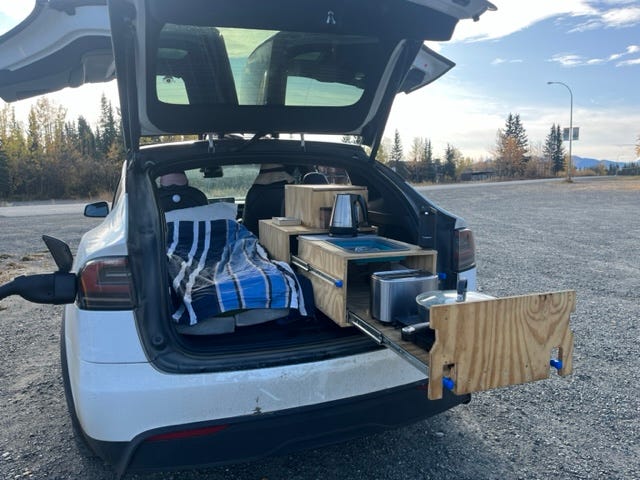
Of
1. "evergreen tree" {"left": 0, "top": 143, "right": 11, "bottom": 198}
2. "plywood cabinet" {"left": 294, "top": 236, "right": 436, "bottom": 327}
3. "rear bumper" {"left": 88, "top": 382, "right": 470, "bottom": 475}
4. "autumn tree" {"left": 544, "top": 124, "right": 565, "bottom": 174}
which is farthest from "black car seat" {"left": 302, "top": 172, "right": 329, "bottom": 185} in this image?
"autumn tree" {"left": 544, "top": 124, "right": 565, "bottom": 174}

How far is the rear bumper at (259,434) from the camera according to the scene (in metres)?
1.73

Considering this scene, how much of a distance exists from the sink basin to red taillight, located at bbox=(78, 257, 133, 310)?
96 centimetres

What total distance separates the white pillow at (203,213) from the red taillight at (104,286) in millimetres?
1285

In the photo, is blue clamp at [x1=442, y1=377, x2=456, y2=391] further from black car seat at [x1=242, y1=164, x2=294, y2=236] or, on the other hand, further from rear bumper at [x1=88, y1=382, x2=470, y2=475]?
black car seat at [x1=242, y1=164, x2=294, y2=236]

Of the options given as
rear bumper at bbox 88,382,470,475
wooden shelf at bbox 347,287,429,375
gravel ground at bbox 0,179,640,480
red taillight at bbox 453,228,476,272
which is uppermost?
red taillight at bbox 453,228,476,272

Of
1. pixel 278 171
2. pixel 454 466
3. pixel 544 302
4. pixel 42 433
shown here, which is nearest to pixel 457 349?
pixel 544 302

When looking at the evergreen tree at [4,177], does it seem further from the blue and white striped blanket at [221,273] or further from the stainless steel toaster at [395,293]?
the stainless steel toaster at [395,293]

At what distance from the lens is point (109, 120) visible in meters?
54.5

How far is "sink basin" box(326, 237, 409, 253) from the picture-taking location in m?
2.34

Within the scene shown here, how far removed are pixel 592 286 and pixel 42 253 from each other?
7964 mm

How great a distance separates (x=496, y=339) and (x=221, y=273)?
4.37 feet

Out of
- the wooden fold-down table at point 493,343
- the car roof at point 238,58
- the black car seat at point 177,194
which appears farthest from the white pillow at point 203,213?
the wooden fold-down table at point 493,343

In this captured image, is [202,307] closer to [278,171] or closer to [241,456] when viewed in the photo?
[241,456]

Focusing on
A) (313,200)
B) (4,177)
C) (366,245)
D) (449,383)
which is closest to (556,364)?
(449,383)
